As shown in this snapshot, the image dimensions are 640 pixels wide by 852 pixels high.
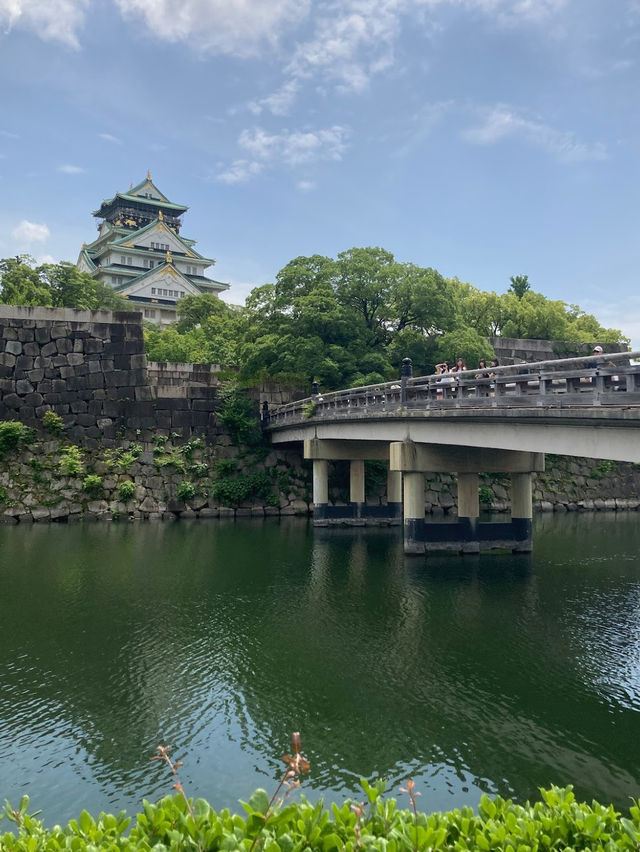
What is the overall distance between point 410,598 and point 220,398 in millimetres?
29290

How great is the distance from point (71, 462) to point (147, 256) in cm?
6789

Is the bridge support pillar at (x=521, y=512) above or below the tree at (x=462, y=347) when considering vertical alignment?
below

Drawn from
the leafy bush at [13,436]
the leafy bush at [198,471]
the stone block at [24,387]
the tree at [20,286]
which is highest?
the tree at [20,286]

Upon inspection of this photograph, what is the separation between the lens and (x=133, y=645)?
1520 cm

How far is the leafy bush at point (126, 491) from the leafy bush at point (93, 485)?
1.20m

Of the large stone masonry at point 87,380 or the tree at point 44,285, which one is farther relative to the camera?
the tree at point 44,285

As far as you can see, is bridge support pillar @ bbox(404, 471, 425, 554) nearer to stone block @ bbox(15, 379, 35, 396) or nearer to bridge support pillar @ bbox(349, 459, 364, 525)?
bridge support pillar @ bbox(349, 459, 364, 525)

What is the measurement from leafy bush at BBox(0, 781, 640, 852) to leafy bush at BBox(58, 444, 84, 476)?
1477 inches

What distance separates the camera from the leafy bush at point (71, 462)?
40.2 meters

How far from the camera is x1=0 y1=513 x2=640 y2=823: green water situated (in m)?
9.49

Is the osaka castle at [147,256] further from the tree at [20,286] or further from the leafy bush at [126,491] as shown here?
the leafy bush at [126,491]

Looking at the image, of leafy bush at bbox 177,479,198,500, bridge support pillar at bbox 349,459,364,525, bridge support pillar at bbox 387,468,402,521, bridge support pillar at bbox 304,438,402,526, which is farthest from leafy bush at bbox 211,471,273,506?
bridge support pillar at bbox 387,468,402,521

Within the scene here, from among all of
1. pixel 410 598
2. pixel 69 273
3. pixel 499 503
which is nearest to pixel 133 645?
pixel 410 598

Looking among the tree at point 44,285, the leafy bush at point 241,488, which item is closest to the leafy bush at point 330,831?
the leafy bush at point 241,488
